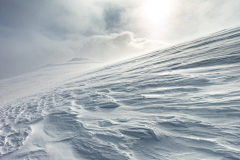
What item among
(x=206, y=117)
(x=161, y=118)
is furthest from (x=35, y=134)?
(x=206, y=117)

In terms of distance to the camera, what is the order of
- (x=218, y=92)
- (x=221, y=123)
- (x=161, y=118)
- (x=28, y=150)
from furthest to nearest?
(x=218, y=92) → (x=161, y=118) → (x=28, y=150) → (x=221, y=123)

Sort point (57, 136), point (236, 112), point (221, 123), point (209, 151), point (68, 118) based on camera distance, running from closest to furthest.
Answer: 1. point (209, 151)
2. point (221, 123)
3. point (236, 112)
4. point (57, 136)
5. point (68, 118)

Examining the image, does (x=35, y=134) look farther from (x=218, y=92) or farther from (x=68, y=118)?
(x=218, y=92)

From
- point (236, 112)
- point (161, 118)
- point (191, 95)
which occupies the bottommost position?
point (161, 118)

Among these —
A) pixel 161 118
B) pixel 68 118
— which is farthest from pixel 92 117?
pixel 161 118

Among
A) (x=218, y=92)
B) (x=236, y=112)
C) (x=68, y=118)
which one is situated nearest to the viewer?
(x=236, y=112)

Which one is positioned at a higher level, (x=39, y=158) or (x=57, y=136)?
(x=57, y=136)

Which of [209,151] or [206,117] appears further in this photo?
[206,117]

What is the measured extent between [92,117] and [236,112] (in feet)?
7.95

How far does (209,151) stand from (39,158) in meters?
2.11

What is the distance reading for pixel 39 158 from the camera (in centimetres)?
175

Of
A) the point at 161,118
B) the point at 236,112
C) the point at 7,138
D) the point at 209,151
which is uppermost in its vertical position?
the point at 236,112

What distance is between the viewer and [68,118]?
2875mm

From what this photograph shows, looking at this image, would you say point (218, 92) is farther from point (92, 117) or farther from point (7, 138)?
point (7, 138)
